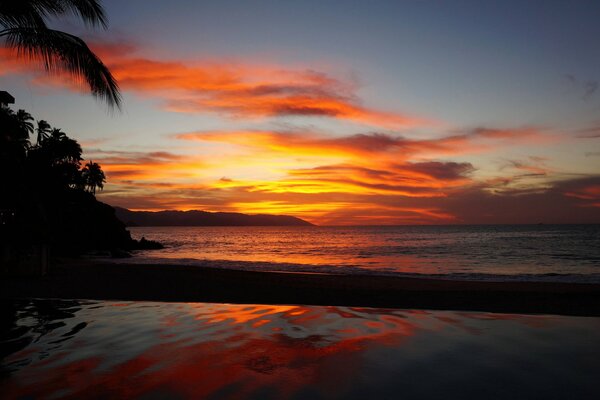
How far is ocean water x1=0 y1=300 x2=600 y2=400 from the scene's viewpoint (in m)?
5.37

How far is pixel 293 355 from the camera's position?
6.86 m

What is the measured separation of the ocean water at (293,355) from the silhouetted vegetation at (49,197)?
7786mm

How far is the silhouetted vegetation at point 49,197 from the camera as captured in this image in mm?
17094

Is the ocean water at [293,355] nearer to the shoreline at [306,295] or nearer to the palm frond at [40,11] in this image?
the shoreline at [306,295]

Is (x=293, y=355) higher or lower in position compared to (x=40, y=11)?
A: lower

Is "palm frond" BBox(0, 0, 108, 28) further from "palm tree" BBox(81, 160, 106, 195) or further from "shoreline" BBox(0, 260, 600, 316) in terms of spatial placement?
"palm tree" BBox(81, 160, 106, 195)

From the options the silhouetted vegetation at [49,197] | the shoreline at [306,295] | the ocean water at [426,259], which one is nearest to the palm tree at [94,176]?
the silhouetted vegetation at [49,197]

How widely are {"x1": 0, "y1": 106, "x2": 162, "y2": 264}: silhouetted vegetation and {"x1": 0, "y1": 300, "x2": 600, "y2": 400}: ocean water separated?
25.5ft

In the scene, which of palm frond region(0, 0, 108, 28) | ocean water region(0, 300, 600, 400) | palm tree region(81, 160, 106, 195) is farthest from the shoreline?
palm tree region(81, 160, 106, 195)

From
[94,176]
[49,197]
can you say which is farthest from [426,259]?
[94,176]

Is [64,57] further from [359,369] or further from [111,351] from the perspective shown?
[359,369]

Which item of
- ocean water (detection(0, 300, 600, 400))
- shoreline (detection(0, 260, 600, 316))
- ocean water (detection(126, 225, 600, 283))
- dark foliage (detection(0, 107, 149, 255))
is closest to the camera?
ocean water (detection(0, 300, 600, 400))

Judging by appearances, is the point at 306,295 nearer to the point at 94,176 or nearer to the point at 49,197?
the point at 49,197

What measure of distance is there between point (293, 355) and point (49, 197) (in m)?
38.3
